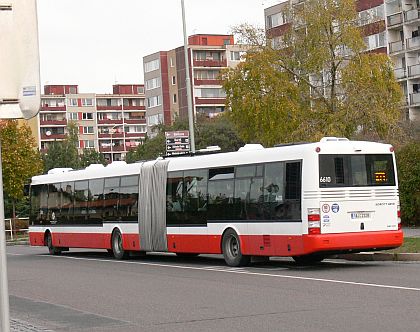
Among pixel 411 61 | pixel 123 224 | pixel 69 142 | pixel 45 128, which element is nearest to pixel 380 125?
pixel 123 224

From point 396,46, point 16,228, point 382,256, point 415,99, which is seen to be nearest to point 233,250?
point 382,256

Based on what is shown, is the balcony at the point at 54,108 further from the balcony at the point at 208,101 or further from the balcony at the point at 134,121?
the balcony at the point at 208,101

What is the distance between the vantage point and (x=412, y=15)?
281ft

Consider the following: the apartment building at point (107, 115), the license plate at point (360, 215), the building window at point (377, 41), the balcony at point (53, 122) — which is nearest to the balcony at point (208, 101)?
the apartment building at point (107, 115)

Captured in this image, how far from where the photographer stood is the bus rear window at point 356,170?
71.1 feet

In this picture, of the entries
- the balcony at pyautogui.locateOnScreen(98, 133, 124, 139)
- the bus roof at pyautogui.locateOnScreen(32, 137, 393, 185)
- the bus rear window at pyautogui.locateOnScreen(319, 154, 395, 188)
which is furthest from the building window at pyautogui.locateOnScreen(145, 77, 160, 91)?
the bus rear window at pyautogui.locateOnScreen(319, 154, 395, 188)

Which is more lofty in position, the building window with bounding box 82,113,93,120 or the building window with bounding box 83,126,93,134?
the building window with bounding box 82,113,93,120

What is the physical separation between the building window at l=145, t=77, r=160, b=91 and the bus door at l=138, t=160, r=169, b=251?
11039cm

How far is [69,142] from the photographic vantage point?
131 metres

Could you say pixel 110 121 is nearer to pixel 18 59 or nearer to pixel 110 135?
pixel 110 135

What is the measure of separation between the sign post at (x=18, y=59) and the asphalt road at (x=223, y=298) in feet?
25.1

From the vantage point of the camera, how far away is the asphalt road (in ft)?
41.8

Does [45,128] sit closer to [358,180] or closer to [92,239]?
[92,239]

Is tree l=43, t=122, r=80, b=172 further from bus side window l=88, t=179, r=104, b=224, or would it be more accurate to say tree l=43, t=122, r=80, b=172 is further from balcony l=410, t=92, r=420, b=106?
bus side window l=88, t=179, r=104, b=224
